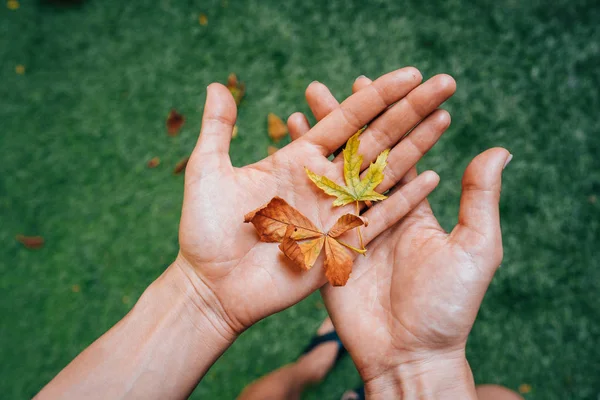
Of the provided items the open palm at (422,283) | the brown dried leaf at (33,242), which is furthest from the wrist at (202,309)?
the brown dried leaf at (33,242)

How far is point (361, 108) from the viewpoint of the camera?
1860mm

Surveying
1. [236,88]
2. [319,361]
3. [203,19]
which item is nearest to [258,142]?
[236,88]

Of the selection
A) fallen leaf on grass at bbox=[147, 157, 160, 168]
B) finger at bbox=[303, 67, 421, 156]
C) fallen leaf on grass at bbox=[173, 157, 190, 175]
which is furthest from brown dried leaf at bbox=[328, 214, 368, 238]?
fallen leaf on grass at bbox=[147, 157, 160, 168]

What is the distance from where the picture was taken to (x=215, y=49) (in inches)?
120

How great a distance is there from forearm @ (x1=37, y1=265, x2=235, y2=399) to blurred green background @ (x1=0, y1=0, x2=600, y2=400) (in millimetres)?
869

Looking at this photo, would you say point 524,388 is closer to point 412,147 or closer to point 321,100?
point 412,147

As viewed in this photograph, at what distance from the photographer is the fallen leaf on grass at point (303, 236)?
1699 mm

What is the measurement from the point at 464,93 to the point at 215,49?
183cm

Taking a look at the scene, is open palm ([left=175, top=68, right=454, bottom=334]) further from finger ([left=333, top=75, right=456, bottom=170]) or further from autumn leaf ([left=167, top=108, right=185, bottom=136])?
autumn leaf ([left=167, top=108, right=185, bottom=136])

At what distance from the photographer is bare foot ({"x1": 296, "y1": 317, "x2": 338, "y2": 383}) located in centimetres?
256

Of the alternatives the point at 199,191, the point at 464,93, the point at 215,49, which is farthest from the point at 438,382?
the point at 215,49

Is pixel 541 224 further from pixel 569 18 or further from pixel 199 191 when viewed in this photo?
pixel 199 191

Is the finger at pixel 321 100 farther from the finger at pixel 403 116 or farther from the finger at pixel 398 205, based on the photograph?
the finger at pixel 398 205

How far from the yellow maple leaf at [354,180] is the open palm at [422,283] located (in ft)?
0.70
